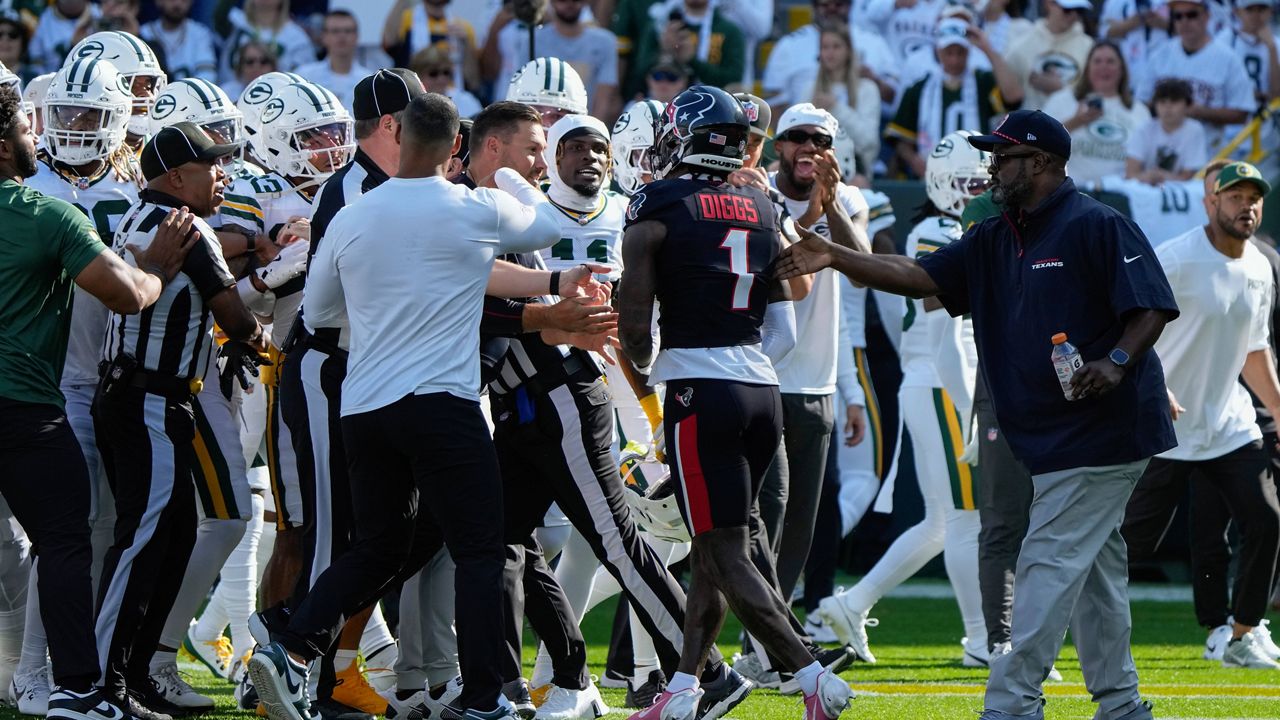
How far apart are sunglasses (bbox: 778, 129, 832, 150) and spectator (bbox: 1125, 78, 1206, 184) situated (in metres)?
5.39

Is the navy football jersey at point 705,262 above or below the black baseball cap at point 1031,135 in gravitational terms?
below

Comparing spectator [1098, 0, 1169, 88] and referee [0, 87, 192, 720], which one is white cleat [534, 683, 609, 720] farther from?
spectator [1098, 0, 1169, 88]

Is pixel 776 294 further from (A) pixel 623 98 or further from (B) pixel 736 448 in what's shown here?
(A) pixel 623 98

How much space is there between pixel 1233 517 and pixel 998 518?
4.55ft

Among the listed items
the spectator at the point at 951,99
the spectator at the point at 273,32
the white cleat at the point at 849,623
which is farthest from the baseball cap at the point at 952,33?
the white cleat at the point at 849,623

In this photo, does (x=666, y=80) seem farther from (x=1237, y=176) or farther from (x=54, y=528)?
(x=54, y=528)

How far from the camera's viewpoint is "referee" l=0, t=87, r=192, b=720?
5.55 meters

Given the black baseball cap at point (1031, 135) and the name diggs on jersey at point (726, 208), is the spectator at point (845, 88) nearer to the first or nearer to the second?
the black baseball cap at point (1031, 135)

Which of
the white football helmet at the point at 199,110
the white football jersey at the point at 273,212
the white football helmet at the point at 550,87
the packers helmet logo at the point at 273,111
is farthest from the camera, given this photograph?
the white football helmet at the point at 550,87

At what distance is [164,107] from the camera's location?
24.4 feet

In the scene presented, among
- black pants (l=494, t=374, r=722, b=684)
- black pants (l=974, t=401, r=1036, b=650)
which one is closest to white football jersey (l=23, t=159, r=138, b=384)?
black pants (l=494, t=374, r=722, b=684)

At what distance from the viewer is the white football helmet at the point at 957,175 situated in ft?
27.1

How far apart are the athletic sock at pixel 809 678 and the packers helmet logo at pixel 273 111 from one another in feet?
9.99

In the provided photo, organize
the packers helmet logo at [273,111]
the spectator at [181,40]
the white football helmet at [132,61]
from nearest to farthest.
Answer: the packers helmet logo at [273,111] → the white football helmet at [132,61] → the spectator at [181,40]
